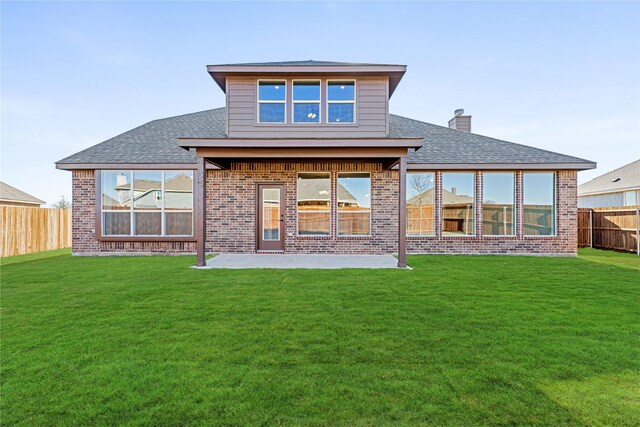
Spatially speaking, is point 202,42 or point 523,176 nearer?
point 523,176

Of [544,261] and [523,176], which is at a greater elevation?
[523,176]

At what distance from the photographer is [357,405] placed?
2432 mm

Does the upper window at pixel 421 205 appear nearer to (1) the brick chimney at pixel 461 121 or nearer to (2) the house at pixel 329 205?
(2) the house at pixel 329 205

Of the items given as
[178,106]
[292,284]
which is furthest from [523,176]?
[178,106]

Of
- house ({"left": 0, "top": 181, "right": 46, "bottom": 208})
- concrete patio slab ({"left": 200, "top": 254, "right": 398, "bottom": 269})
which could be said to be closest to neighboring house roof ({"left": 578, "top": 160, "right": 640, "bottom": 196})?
concrete patio slab ({"left": 200, "top": 254, "right": 398, "bottom": 269})

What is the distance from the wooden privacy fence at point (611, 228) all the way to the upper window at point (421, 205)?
304 inches

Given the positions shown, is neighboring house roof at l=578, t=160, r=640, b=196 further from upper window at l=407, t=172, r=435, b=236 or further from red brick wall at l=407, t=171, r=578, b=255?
upper window at l=407, t=172, r=435, b=236

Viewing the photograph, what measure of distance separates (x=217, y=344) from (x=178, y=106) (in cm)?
1732

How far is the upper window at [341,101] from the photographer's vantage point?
10133mm

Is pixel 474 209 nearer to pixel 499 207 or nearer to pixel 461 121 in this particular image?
pixel 499 207

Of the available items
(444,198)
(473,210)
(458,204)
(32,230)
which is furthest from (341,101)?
(32,230)

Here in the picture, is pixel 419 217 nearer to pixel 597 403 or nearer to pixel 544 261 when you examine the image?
pixel 544 261

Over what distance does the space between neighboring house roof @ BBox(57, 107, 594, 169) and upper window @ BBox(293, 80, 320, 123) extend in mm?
3112

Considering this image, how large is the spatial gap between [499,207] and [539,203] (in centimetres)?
133
